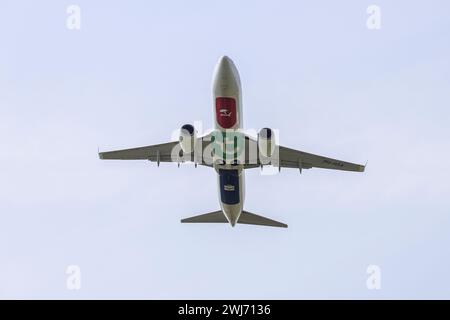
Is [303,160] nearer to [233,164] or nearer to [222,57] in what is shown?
[233,164]

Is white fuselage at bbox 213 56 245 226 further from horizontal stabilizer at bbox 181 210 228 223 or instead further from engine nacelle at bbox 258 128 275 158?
horizontal stabilizer at bbox 181 210 228 223

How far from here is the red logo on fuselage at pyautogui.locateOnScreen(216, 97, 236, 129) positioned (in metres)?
59.2

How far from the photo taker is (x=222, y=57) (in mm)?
58906

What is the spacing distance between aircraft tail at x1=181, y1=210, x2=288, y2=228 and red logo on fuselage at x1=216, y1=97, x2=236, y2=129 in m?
10.5

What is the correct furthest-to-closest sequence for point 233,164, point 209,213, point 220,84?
1. point 209,213
2. point 233,164
3. point 220,84

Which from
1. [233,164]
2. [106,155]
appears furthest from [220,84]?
[106,155]

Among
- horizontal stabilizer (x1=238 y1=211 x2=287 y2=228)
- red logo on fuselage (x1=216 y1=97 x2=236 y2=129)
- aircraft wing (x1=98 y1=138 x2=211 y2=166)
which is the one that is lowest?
horizontal stabilizer (x1=238 y1=211 x2=287 y2=228)

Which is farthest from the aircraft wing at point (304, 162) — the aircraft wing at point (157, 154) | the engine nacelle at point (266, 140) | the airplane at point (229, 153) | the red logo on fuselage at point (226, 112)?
the red logo on fuselage at point (226, 112)

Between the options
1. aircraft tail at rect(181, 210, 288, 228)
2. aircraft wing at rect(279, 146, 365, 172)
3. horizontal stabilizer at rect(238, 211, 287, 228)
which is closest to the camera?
aircraft wing at rect(279, 146, 365, 172)

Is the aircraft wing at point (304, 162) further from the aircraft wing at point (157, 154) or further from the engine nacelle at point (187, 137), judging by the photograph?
the engine nacelle at point (187, 137)

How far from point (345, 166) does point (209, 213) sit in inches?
417

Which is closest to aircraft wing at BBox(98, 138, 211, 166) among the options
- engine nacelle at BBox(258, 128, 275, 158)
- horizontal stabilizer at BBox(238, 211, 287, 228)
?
engine nacelle at BBox(258, 128, 275, 158)

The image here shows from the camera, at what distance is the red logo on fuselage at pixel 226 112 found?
194ft

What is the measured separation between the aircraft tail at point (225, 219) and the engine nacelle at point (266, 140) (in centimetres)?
1037
